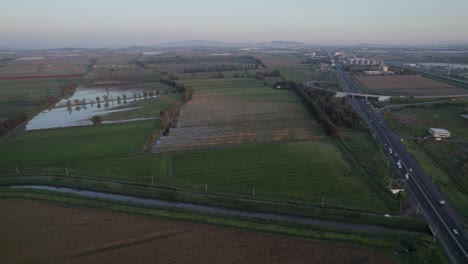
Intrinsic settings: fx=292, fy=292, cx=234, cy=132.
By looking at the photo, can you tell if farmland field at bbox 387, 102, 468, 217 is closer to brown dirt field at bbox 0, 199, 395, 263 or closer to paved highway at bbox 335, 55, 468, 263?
paved highway at bbox 335, 55, 468, 263

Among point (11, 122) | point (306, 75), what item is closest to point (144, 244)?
point (11, 122)

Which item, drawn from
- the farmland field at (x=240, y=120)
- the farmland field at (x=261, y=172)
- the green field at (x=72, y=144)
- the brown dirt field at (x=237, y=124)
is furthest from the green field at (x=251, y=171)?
the farmland field at (x=240, y=120)

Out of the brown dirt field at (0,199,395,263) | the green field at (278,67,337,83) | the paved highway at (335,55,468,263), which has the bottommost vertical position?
the brown dirt field at (0,199,395,263)

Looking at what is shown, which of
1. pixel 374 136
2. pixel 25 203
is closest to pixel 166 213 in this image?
pixel 25 203

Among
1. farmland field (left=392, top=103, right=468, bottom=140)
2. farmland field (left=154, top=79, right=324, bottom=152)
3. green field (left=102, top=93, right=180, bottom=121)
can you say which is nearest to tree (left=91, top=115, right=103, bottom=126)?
green field (left=102, top=93, right=180, bottom=121)

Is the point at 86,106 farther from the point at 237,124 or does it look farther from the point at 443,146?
the point at 443,146

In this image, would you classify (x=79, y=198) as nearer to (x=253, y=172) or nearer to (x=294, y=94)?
(x=253, y=172)
